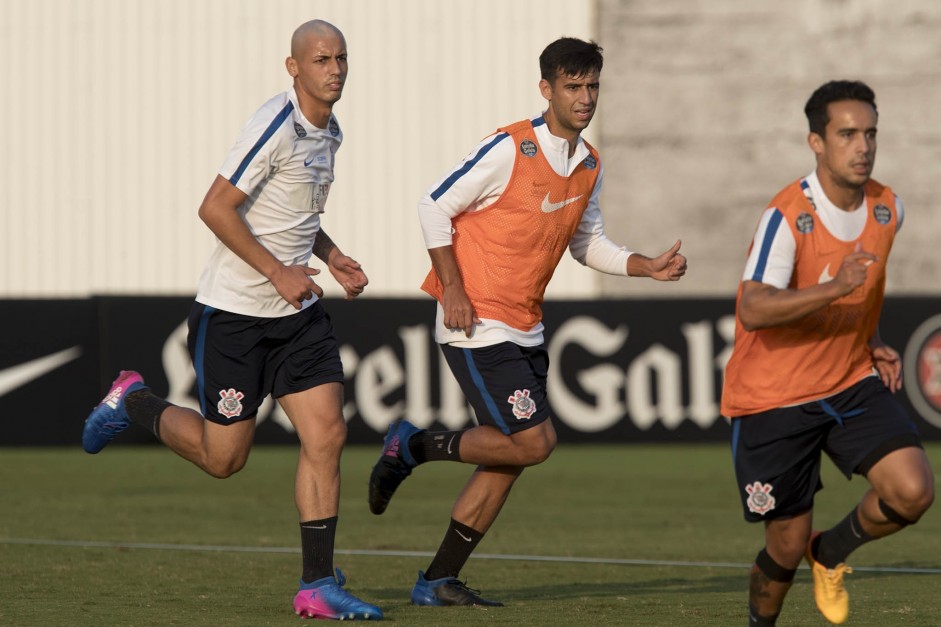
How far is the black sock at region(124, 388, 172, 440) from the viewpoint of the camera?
7.13 meters

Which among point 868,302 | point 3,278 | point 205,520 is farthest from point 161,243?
point 868,302

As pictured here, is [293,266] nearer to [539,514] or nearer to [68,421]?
[539,514]

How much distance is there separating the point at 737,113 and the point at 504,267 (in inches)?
528

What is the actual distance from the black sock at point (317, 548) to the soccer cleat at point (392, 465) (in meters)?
0.79

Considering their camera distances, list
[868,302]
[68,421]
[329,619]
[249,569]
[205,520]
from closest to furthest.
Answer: [868,302] → [329,619] → [249,569] → [205,520] → [68,421]

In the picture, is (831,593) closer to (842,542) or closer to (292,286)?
(842,542)

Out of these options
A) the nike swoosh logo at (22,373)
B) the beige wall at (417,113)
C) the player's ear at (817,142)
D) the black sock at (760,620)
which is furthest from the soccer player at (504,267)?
the beige wall at (417,113)

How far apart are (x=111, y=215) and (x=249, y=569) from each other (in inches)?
484

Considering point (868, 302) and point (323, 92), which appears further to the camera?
point (323, 92)

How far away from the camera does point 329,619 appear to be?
20.2 feet

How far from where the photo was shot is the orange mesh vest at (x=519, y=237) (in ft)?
22.1

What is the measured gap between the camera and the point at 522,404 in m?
6.66

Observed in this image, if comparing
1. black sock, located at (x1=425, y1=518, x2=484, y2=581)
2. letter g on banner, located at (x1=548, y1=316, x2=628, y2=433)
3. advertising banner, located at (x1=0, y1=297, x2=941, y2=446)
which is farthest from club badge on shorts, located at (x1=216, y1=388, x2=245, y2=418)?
letter g on banner, located at (x1=548, y1=316, x2=628, y2=433)

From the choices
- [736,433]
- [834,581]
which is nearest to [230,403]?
[736,433]
